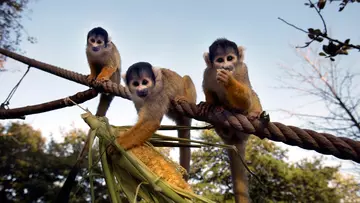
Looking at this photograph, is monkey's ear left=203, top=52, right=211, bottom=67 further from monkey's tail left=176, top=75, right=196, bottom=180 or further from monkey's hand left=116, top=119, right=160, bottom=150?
monkey's hand left=116, top=119, right=160, bottom=150

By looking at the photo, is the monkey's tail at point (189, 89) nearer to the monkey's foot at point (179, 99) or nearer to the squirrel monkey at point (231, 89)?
the monkey's foot at point (179, 99)

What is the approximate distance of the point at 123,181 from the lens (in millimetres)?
1891

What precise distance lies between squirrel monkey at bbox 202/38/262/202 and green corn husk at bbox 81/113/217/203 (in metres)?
1.30

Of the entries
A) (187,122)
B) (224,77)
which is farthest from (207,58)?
(187,122)

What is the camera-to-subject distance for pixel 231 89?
3062 millimetres

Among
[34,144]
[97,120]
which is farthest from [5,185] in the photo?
[97,120]

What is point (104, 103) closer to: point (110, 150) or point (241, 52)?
point (241, 52)

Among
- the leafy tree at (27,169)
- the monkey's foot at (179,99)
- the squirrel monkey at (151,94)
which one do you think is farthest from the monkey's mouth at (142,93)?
the leafy tree at (27,169)

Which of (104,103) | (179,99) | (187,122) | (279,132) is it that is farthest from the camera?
(104,103)

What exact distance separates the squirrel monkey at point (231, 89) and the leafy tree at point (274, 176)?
785cm

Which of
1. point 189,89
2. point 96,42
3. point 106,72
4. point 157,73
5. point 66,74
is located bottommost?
point 189,89

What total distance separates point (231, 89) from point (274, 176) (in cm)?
1032

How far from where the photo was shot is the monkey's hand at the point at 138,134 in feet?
7.65

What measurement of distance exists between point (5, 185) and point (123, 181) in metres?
23.5
